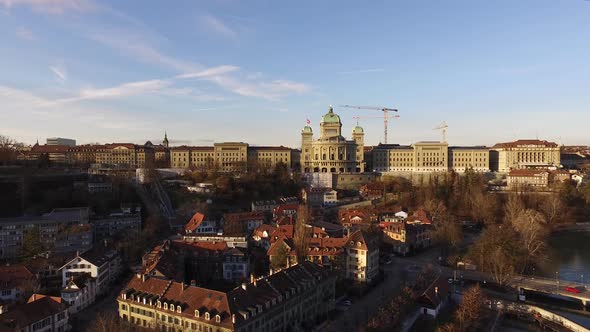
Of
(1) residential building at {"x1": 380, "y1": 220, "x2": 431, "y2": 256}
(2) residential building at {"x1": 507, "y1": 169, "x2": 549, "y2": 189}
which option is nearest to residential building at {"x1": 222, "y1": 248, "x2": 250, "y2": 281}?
(1) residential building at {"x1": 380, "y1": 220, "x2": 431, "y2": 256}

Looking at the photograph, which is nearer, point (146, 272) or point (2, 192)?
point (146, 272)

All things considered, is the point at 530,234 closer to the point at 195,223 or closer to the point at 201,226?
the point at 201,226

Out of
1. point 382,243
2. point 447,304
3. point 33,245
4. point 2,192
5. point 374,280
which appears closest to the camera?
point 447,304

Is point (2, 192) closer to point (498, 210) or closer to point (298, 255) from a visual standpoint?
point (298, 255)

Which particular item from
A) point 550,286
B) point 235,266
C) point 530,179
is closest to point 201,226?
point 235,266

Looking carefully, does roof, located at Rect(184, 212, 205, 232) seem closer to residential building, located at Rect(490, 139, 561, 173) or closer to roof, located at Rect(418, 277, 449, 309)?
roof, located at Rect(418, 277, 449, 309)

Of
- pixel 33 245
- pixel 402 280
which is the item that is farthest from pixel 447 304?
pixel 33 245
